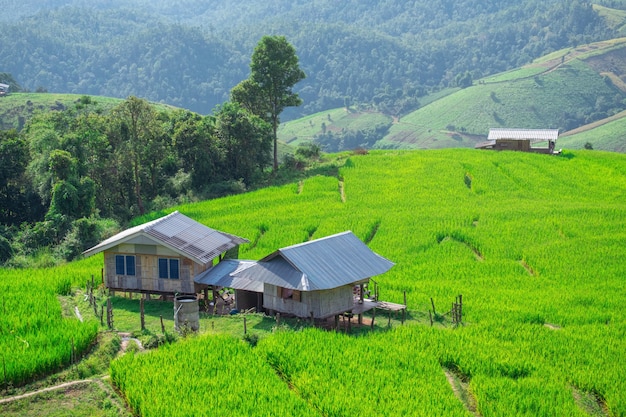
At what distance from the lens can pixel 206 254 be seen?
2805cm

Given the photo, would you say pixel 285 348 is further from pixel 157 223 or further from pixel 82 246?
pixel 82 246

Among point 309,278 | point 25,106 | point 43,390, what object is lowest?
point 43,390

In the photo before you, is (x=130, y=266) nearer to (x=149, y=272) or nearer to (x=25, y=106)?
(x=149, y=272)

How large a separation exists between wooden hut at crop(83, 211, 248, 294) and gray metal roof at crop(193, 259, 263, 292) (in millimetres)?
387

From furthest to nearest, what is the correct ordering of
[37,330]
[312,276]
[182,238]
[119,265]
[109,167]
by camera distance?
[109,167]
[119,265]
[182,238]
[312,276]
[37,330]

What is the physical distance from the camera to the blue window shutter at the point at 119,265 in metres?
28.8

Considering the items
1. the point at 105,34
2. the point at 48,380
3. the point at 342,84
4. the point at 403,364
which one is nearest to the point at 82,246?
the point at 48,380

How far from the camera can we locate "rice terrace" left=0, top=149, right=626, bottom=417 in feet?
62.0

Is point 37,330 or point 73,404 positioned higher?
point 37,330

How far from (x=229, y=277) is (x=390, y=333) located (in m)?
6.56

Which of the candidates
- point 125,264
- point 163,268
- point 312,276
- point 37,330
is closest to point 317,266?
point 312,276

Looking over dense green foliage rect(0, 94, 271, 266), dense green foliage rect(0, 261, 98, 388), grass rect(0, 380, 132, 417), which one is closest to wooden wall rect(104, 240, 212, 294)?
dense green foliage rect(0, 261, 98, 388)

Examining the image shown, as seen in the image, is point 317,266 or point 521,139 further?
point 521,139

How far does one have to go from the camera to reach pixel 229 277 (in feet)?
90.0
